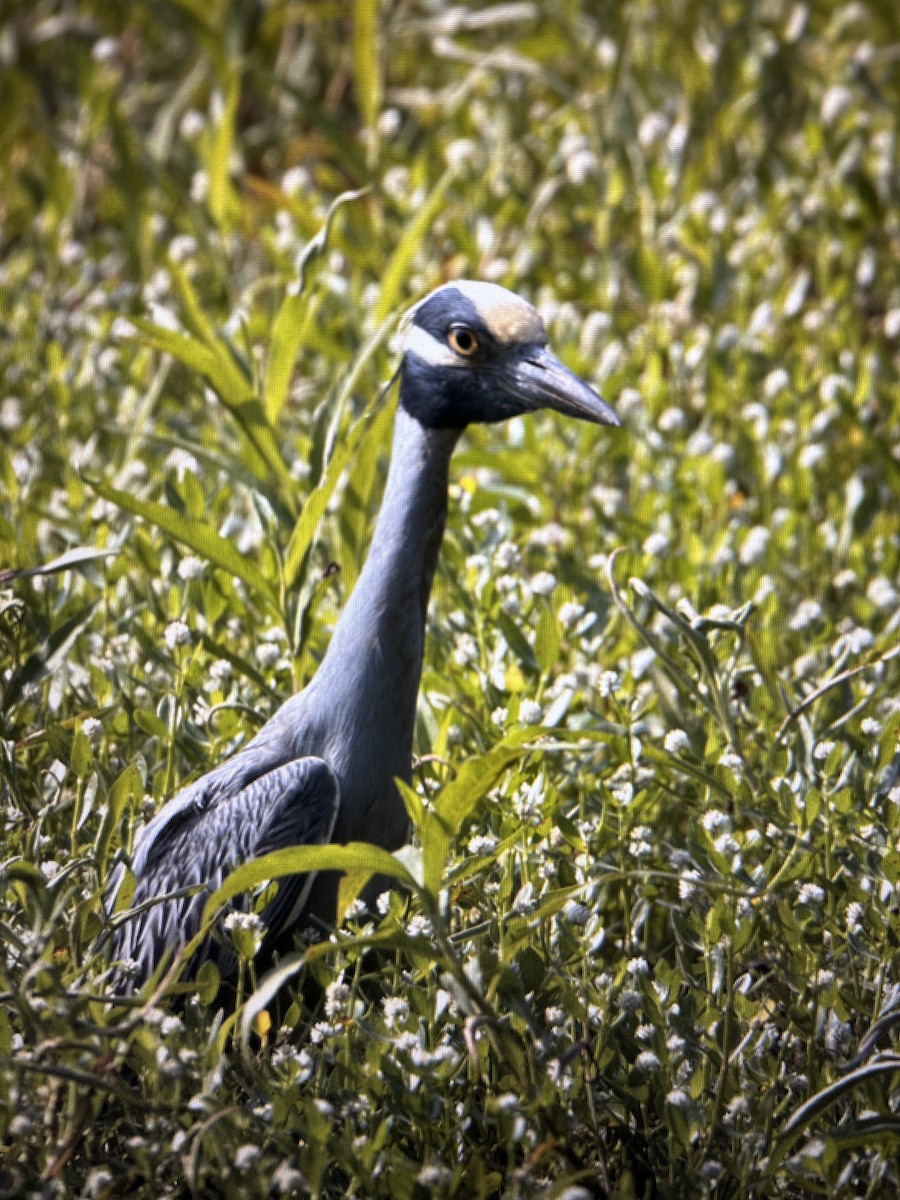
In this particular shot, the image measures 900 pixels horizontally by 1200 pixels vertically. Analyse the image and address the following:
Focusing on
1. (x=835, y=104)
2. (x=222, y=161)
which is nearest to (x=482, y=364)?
(x=222, y=161)

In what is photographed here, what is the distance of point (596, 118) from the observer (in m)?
5.13

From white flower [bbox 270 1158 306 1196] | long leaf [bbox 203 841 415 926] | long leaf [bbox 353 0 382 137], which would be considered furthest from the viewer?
long leaf [bbox 353 0 382 137]

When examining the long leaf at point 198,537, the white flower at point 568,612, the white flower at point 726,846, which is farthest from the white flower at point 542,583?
the white flower at point 726,846

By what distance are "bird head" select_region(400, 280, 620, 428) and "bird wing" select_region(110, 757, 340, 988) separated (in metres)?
0.69

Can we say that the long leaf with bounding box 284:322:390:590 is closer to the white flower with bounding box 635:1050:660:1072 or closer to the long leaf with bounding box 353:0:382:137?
the white flower with bounding box 635:1050:660:1072

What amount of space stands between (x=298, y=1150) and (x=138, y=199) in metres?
3.65

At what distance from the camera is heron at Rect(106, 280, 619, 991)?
2.56m

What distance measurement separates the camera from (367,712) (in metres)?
2.61

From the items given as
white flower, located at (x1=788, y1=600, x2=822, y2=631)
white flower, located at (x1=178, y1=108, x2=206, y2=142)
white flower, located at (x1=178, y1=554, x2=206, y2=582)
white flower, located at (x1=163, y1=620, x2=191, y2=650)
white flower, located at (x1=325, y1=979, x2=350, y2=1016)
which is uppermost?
white flower, located at (x1=178, y1=108, x2=206, y2=142)

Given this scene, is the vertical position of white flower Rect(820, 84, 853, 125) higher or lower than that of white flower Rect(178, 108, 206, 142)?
lower

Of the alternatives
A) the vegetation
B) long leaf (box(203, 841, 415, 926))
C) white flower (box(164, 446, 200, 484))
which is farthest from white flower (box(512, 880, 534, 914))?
white flower (box(164, 446, 200, 484))

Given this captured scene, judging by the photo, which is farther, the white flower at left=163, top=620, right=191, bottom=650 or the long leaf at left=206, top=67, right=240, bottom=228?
the long leaf at left=206, top=67, right=240, bottom=228

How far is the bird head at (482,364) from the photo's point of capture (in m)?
2.66

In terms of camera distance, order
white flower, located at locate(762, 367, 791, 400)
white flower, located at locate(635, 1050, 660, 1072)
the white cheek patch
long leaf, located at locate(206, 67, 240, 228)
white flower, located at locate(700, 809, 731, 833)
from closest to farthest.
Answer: white flower, located at locate(635, 1050, 660, 1072)
white flower, located at locate(700, 809, 731, 833)
the white cheek patch
white flower, located at locate(762, 367, 791, 400)
long leaf, located at locate(206, 67, 240, 228)
